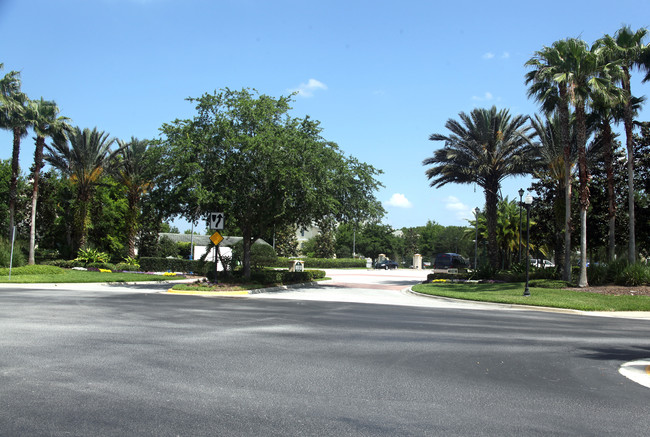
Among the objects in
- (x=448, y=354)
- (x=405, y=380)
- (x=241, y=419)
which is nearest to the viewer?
(x=241, y=419)

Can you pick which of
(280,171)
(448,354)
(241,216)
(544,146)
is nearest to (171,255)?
(241,216)

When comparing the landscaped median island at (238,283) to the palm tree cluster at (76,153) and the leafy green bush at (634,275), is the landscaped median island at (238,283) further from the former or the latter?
the leafy green bush at (634,275)

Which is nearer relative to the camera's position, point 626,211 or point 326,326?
point 326,326

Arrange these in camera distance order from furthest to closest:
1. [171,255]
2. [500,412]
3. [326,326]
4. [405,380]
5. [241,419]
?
[171,255]
[326,326]
[405,380]
[500,412]
[241,419]

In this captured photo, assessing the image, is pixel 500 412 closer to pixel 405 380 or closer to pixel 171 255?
pixel 405 380

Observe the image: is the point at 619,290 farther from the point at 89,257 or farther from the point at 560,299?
the point at 89,257

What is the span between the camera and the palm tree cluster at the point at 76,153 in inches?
1346

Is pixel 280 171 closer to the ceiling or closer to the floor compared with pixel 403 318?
closer to the ceiling

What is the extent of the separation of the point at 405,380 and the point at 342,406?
1.52 meters

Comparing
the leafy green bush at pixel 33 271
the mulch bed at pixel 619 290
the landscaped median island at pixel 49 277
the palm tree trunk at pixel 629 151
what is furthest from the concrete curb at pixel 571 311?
the leafy green bush at pixel 33 271

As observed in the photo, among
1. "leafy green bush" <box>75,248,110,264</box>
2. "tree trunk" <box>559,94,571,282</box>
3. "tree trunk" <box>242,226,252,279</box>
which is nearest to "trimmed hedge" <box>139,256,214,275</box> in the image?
"leafy green bush" <box>75,248,110,264</box>

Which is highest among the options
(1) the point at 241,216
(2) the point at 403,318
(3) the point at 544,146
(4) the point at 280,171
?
(3) the point at 544,146

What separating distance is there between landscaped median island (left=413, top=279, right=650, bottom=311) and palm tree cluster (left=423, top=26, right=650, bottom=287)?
72.1 inches

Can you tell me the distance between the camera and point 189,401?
550 cm
